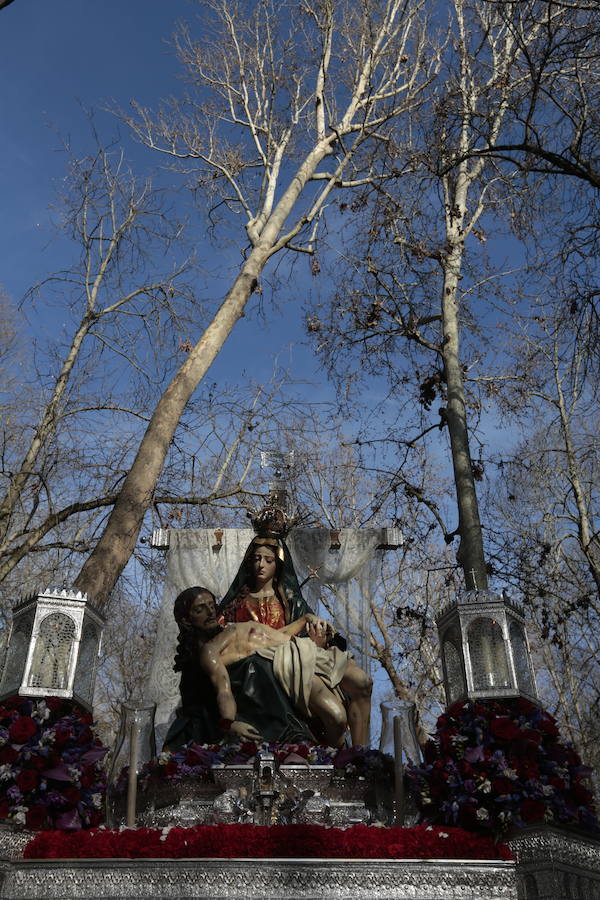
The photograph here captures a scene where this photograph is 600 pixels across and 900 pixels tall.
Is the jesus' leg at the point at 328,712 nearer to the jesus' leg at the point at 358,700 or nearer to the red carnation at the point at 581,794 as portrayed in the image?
the jesus' leg at the point at 358,700

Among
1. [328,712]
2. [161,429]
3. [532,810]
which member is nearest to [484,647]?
[532,810]

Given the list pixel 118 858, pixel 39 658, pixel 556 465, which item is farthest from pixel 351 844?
pixel 556 465

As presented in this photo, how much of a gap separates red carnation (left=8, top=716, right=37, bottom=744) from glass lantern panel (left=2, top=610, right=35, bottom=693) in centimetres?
42

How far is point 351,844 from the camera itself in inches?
162

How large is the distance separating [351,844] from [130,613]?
14010 mm

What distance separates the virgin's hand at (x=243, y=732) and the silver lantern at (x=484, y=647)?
158 cm

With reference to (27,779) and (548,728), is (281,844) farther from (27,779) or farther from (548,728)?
(548,728)

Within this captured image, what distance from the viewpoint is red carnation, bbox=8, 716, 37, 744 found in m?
5.04

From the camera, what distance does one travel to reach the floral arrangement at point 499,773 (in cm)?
462

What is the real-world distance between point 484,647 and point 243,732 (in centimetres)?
202

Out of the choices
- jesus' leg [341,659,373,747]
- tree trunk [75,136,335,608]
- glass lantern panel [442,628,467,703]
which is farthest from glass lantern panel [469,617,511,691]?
tree trunk [75,136,335,608]

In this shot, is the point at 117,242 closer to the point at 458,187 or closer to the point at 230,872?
the point at 458,187

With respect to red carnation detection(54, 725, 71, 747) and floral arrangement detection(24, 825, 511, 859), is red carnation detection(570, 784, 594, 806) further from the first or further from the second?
red carnation detection(54, 725, 71, 747)

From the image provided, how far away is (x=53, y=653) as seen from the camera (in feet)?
19.1
